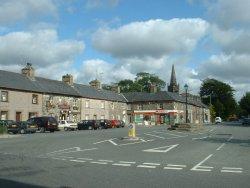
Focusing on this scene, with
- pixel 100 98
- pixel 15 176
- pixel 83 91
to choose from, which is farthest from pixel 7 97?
pixel 15 176

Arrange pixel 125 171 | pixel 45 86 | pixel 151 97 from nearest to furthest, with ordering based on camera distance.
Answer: pixel 125 171 < pixel 45 86 < pixel 151 97

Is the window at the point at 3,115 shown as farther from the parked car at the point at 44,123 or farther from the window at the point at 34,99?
the parked car at the point at 44,123

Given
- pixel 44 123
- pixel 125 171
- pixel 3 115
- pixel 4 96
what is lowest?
pixel 125 171

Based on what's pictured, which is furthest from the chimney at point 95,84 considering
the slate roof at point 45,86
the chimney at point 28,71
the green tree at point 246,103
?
the green tree at point 246,103

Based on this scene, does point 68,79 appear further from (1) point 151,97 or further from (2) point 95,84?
(1) point 151,97

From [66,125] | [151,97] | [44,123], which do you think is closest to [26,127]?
[44,123]

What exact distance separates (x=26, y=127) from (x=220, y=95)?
358ft

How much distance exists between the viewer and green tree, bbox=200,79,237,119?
147500mm

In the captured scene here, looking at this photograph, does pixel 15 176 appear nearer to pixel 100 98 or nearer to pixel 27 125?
pixel 27 125

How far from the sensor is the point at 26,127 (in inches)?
1934

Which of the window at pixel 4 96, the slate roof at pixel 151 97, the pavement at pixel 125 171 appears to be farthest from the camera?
the slate roof at pixel 151 97

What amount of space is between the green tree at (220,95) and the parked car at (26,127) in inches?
3998

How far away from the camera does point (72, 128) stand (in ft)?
209

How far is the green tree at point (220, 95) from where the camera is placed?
484ft
